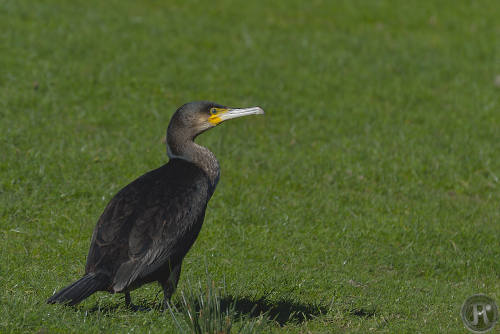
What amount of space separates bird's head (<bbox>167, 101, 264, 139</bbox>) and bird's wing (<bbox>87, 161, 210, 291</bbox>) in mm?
507

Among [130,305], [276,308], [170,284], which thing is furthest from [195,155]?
[276,308]

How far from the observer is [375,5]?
1794cm

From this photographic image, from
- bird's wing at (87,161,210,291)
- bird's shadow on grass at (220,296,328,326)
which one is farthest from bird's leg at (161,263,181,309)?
bird's shadow on grass at (220,296,328,326)

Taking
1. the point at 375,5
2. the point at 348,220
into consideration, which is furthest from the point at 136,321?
the point at 375,5

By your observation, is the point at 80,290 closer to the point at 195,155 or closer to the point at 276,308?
the point at 195,155

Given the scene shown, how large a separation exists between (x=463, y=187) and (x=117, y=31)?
7.61 m

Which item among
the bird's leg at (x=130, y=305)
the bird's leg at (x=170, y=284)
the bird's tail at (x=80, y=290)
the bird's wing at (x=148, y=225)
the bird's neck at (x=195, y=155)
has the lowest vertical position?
the bird's leg at (x=130, y=305)

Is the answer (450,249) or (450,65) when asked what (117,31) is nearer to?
(450,65)

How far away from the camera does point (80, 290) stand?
581 cm

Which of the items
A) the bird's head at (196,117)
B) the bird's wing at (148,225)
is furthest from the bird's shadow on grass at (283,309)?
the bird's head at (196,117)

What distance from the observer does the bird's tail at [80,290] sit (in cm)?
573

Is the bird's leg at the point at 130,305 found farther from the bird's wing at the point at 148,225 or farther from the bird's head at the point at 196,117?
the bird's head at the point at 196,117

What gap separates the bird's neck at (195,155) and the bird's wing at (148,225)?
181 mm

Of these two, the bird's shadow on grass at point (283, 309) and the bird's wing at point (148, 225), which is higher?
the bird's wing at point (148, 225)
